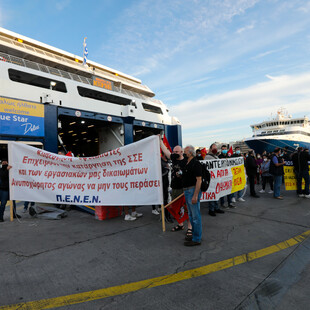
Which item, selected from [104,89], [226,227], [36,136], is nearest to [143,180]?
[226,227]

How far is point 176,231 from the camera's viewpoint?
4059mm

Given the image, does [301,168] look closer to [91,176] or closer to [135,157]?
[135,157]

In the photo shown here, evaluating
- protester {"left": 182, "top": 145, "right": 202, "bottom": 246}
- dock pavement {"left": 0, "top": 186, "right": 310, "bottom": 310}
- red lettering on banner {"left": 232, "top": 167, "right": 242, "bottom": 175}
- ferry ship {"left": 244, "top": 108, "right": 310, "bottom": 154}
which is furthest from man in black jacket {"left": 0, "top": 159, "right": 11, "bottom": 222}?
ferry ship {"left": 244, "top": 108, "right": 310, "bottom": 154}

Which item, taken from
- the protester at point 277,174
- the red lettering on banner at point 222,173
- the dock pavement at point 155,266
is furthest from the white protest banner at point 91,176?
the protester at point 277,174

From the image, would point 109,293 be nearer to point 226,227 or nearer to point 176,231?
point 176,231

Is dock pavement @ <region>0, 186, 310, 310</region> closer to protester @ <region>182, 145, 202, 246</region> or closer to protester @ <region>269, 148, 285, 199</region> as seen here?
protester @ <region>182, 145, 202, 246</region>

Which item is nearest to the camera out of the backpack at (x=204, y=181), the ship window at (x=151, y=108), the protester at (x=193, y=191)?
the protester at (x=193, y=191)

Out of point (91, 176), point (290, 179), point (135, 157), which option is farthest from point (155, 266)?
point (290, 179)

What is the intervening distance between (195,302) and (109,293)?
90cm

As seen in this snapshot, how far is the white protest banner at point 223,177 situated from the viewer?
532cm

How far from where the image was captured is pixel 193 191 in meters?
3.41

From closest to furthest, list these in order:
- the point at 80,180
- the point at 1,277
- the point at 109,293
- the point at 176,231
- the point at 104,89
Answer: the point at 109,293 → the point at 1,277 → the point at 176,231 → the point at 80,180 → the point at 104,89

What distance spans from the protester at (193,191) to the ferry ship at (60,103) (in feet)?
33.2

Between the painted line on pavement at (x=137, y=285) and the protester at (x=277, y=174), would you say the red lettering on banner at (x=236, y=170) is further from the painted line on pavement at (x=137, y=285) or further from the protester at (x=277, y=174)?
the painted line on pavement at (x=137, y=285)
